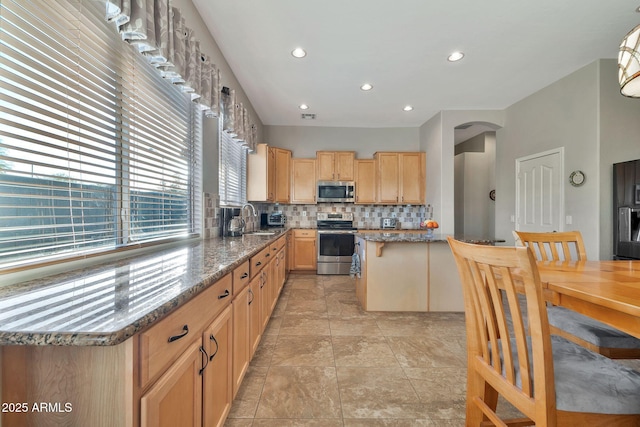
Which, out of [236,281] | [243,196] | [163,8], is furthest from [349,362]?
[243,196]

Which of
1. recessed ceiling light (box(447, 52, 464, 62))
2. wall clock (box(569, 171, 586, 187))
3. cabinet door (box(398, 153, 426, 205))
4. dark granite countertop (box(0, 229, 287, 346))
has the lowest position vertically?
dark granite countertop (box(0, 229, 287, 346))

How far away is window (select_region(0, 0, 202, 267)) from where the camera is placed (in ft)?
3.12

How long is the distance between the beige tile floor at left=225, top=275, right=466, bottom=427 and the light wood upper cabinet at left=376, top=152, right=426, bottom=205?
2.60 meters

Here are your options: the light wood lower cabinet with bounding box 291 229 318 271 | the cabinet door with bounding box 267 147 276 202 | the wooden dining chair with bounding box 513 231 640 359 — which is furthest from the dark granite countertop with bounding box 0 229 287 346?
the light wood lower cabinet with bounding box 291 229 318 271

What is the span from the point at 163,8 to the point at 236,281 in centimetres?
152

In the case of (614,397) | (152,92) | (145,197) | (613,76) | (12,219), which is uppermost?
(613,76)

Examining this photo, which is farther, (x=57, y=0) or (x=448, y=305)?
(x=448, y=305)

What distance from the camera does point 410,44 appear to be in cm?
274

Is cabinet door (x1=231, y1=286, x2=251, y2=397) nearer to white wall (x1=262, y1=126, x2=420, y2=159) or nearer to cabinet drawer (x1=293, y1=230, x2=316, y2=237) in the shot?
cabinet drawer (x1=293, y1=230, x2=316, y2=237)

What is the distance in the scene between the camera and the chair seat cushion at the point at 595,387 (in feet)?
2.95

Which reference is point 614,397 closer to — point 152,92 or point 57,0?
point 57,0

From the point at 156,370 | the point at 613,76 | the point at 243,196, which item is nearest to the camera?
the point at 156,370

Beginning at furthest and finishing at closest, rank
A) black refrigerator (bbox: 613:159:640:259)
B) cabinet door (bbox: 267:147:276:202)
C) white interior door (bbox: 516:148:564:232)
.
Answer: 1. cabinet door (bbox: 267:147:276:202)
2. white interior door (bbox: 516:148:564:232)
3. black refrigerator (bbox: 613:159:640:259)

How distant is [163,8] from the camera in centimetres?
143
